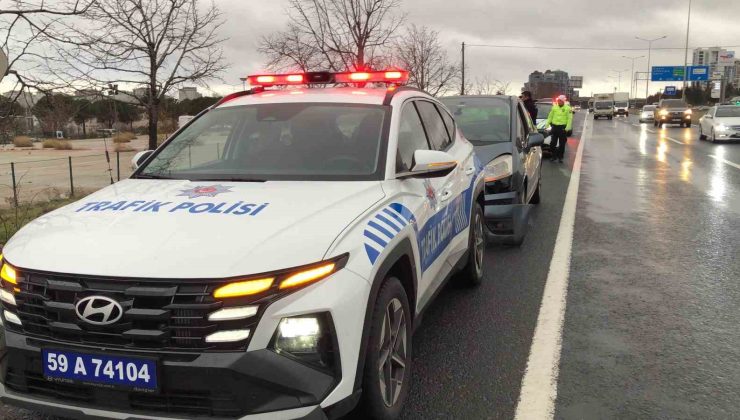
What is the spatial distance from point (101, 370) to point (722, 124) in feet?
Result: 84.4

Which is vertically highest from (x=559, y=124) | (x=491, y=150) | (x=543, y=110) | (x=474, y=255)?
(x=543, y=110)

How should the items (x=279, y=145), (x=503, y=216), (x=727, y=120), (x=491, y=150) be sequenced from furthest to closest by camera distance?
(x=727, y=120)
(x=491, y=150)
(x=503, y=216)
(x=279, y=145)

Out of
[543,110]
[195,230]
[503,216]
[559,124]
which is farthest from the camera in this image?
[543,110]

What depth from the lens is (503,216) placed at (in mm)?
6789

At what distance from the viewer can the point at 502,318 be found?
179 inches

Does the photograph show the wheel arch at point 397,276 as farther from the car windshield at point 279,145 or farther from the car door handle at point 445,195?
the car door handle at point 445,195

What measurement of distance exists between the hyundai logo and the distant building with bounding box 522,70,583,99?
74.1m

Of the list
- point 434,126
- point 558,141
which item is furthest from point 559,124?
point 434,126

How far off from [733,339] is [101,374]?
3905mm

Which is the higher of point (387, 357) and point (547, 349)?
point (387, 357)

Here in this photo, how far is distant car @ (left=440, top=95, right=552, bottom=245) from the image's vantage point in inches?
268

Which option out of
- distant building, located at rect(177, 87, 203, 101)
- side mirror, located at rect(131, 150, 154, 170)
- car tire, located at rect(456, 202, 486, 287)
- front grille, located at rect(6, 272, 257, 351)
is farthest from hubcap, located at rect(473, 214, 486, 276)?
distant building, located at rect(177, 87, 203, 101)

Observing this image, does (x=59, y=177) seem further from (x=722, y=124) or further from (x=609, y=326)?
(x=722, y=124)

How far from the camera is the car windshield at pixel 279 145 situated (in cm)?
352
